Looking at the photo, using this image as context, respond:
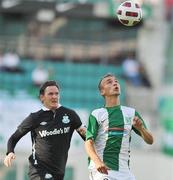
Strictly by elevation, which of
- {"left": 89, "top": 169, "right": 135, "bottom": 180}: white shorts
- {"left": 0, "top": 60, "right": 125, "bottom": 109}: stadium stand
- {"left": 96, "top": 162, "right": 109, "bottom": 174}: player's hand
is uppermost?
{"left": 0, "top": 60, "right": 125, "bottom": 109}: stadium stand

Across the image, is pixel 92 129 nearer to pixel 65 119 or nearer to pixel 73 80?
pixel 65 119

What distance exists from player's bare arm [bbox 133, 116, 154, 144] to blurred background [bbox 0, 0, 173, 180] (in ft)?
30.7

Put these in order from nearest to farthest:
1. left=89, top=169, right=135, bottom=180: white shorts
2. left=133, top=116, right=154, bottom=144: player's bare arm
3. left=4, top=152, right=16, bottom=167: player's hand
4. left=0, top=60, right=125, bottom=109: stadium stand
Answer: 1. left=89, top=169, right=135, bottom=180: white shorts
2. left=133, top=116, right=154, bottom=144: player's bare arm
3. left=4, top=152, right=16, bottom=167: player's hand
4. left=0, top=60, right=125, bottom=109: stadium stand

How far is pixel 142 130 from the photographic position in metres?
7.28

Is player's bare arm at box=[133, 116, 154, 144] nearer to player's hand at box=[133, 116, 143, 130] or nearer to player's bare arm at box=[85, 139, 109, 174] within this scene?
player's hand at box=[133, 116, 143, 130]

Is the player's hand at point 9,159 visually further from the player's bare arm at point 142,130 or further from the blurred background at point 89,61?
the blurred background at point 89,61

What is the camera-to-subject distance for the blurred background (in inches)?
700

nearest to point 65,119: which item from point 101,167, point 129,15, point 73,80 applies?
point 101,167

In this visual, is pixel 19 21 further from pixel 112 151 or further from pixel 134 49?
pixel 112 151

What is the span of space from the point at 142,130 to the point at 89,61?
13905 millimetres

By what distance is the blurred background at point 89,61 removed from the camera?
17772 mm

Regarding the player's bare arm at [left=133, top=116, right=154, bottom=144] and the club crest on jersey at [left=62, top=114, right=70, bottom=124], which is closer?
the player's bare arm at [left=133, top=116, right=154, bottom=144]

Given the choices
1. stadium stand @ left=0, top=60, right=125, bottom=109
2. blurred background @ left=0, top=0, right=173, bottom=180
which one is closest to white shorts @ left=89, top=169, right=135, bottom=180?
blurred background @ left=0, top=0, right=173, bottom=180

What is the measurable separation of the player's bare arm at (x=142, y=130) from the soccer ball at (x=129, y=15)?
6.08 feet
